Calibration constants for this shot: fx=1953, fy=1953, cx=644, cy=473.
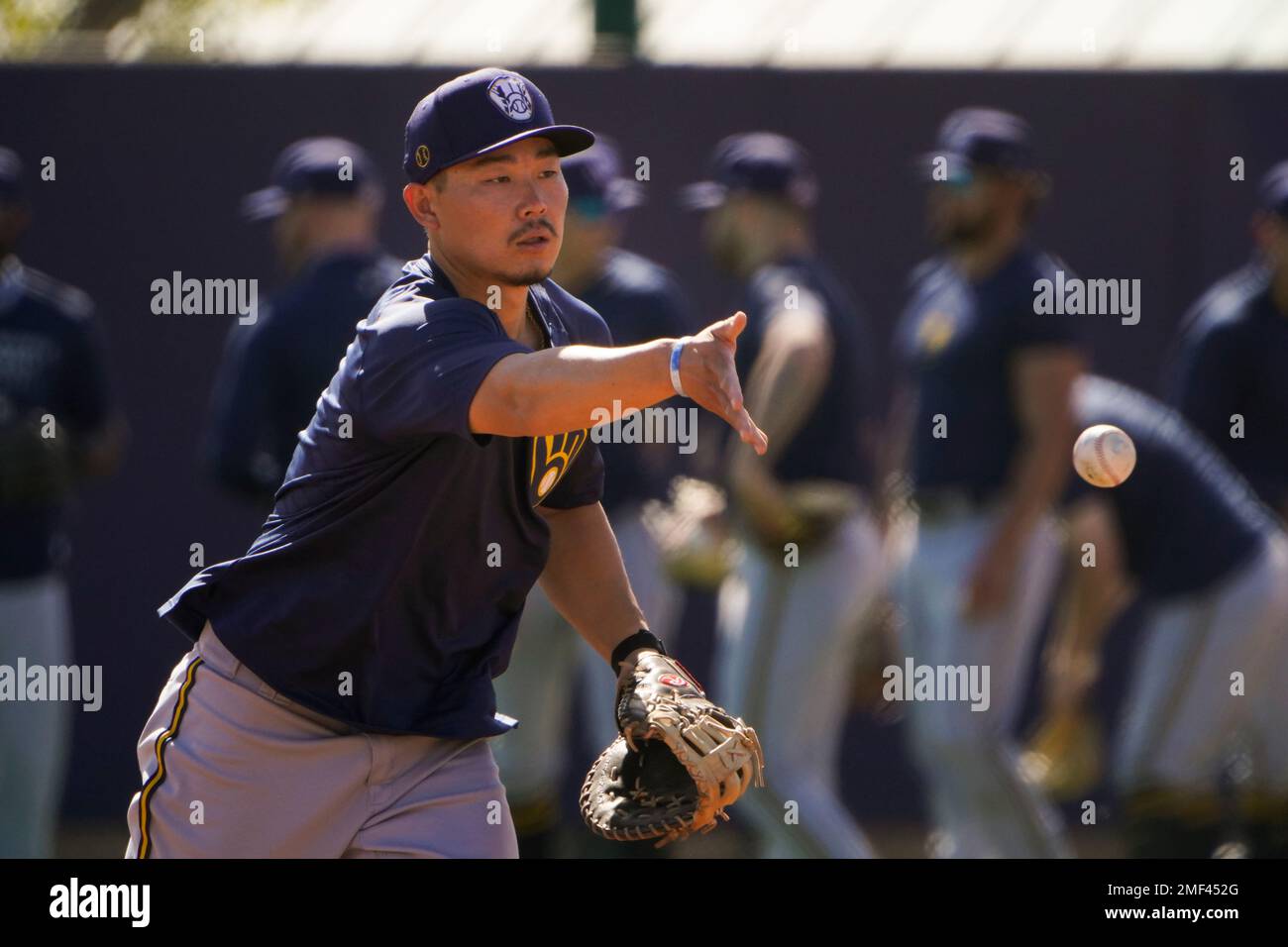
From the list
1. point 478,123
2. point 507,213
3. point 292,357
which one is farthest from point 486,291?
point 292,357

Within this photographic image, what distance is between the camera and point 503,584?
3166 mm

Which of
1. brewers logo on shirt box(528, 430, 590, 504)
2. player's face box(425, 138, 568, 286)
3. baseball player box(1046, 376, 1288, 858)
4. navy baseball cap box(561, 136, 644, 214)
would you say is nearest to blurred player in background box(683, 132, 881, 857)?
navy baseball cap box(561, 136, 644, 214)

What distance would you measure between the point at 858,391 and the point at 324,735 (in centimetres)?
318

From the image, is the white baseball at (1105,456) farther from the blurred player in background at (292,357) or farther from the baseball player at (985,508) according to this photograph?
the blurred player in background at (292,357)

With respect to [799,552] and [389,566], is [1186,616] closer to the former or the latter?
[799,552]

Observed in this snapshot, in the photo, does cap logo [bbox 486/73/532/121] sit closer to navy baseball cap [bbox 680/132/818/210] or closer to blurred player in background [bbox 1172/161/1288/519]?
navy baseball cap [bbox 680/132/818/210]

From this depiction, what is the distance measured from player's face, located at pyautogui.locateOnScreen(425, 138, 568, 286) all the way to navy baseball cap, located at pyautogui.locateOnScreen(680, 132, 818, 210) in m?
3.10

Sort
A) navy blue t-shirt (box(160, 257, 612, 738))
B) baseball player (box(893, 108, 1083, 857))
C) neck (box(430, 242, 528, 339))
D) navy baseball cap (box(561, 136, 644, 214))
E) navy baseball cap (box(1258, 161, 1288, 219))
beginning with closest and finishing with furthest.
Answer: navy blue t-shirt (box(160, 257, 612, 738)) < neck (box(430, 242, 528, 339)) < baseball player (box(893, 108, 1083, 857)) < navy baseball cap (box(561, 136, 644, 214)) < navy baseball cap (box(1258, 161, 1288, 219))

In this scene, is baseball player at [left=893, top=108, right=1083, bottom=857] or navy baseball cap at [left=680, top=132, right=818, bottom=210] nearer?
baseball player at [left=893, top=108, right=1083, bottom=857]

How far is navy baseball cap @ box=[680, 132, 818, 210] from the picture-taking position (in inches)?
242

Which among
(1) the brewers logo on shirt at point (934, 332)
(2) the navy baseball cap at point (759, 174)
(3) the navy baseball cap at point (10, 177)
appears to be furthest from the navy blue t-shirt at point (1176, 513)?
(3) the navy baseball cap at point (10, 177)

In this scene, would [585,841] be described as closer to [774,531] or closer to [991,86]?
[774,531]

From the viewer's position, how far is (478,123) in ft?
9.96

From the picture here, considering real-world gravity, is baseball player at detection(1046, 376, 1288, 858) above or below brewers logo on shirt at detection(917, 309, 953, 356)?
below
